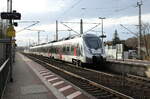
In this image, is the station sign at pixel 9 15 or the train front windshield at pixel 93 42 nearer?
the station sign at pixel 9 15

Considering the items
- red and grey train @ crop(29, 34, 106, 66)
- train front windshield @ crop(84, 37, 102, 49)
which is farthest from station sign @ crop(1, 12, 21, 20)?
train front windshield @ crop(84, 37, 102, 49)

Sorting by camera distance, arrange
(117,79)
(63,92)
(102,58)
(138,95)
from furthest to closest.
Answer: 1. (102,58)
2. (117,79)
3. (63,92)
4. (138,95)

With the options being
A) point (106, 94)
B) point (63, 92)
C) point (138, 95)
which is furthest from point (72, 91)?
point (138, 95)

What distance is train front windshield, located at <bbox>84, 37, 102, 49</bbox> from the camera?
2485 cm

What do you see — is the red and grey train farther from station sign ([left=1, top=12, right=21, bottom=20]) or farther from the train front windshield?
station sign ([left=1, top=12, right=21, bottom=20])

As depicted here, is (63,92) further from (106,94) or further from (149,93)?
(149,93)

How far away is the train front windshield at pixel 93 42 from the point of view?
24.9 meters

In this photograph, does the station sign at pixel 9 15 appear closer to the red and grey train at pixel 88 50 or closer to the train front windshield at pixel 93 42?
the red and grey train at pixel 88 50

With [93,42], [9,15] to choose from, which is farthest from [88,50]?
[9,15]

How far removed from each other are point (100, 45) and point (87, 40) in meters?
1.26

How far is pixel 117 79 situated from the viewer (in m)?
16.4

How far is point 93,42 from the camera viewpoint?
25188 millimetres

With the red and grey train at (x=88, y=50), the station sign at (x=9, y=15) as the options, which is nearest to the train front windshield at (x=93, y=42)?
the red and grey train at (x=88, y=50)

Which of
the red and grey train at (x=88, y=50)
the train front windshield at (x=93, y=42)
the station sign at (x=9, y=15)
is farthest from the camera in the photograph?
the train front windshield at (x=93, y=42)
